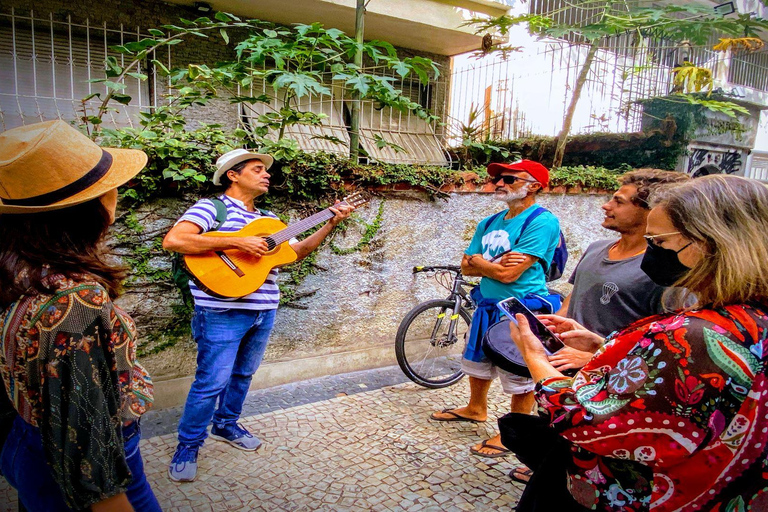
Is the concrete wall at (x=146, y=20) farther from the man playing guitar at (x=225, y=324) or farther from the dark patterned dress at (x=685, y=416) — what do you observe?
the dark patterned dress at (x=685, y=416)

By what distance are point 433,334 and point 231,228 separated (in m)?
2.29

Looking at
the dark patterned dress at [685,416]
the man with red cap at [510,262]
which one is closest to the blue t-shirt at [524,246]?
the man with red cap at [510,262]

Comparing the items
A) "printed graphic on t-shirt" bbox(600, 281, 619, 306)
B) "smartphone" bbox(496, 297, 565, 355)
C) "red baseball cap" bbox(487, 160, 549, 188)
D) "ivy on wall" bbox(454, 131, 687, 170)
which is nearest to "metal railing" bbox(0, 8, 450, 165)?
"ivy on wall" bbox(454, 131, 687, 170)

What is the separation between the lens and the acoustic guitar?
2.83 meters

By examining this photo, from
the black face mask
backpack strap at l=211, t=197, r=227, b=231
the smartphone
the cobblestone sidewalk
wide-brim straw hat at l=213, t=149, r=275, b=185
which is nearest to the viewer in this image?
the black face mask

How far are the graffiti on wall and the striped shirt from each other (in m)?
7.12

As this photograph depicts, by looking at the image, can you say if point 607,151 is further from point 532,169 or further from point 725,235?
point 725,235

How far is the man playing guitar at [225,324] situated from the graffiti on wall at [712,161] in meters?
7.13

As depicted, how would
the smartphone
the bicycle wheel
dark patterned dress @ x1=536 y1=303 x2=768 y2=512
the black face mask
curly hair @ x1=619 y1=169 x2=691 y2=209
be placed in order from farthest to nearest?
the bicycle wheel → curly hair @ x1=619 y1=169 x2=691 y2=209 → the smartphone → the black face mask → dark patterned dress @ x1=536 y1=303 x2=768 y2=512

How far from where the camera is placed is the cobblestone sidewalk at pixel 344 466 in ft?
8.91

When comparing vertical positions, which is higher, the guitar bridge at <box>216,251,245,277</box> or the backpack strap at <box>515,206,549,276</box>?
the backpack strap at <box>515,206,549,276</box>

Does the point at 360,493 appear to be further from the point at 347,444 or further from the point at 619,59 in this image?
the point at 619,59

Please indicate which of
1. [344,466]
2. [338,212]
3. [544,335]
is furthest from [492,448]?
[338,212]

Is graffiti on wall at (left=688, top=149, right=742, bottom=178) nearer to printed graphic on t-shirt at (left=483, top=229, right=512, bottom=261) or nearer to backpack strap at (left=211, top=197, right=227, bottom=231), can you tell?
printed graphic on t-shirt at (left=483, top=229, right=512, bottom=261)
